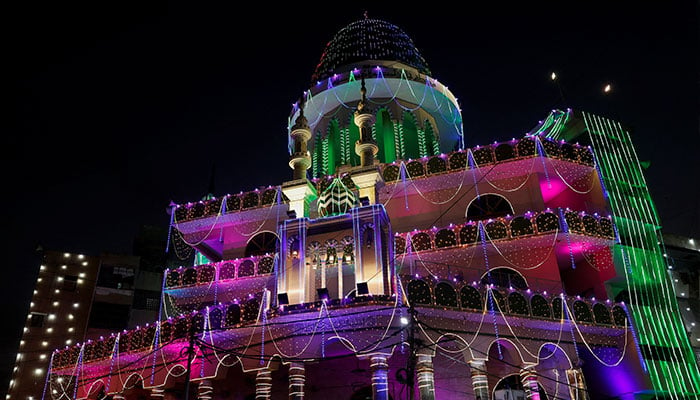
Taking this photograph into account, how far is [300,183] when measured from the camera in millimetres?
23969

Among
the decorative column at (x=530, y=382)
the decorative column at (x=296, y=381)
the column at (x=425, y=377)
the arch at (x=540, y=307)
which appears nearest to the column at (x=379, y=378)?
the column at (x=425, y=377)

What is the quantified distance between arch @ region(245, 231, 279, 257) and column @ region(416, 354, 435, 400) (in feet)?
37.3

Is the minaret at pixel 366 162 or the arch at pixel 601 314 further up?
the minaret at pixel 366 162

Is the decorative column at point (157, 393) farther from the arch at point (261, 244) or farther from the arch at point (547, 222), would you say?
the arch at point (547, 222)

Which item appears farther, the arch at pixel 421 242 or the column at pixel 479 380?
the arch at pixel 421 242

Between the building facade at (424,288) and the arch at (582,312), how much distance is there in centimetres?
8

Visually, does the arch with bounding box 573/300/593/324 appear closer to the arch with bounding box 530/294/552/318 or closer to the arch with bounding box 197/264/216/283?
the arch with bounding box 530/294/552/318

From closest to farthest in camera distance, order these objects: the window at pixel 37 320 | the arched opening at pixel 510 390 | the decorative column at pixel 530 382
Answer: the decorative column at pixel 530 382
the arched opening at pixel 510 390
the window at pixel 37 320

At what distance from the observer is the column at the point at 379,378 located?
17703 mm

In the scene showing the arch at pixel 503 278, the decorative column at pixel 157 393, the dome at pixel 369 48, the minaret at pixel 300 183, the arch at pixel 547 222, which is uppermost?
the dome at pixel 369 48

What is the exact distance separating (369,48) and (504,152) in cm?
1304

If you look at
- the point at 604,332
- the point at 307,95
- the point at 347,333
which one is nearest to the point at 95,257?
the point at 307,95

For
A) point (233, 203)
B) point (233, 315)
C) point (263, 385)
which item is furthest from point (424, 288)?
point (233, 203)

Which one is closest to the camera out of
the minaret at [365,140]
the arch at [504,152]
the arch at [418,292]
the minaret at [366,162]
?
the arch at [418,292]
